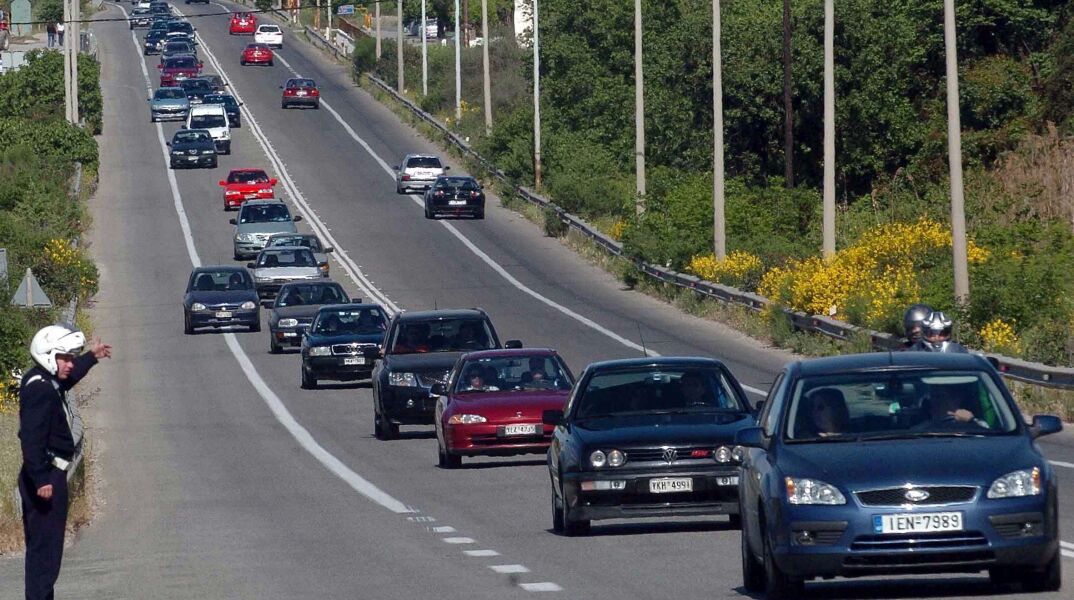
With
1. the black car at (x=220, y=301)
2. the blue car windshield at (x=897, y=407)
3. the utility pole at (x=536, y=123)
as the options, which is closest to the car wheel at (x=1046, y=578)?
the blue car windshield at (x=897, y=407)

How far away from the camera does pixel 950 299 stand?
32.2 metres

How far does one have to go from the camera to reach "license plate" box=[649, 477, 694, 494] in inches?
629

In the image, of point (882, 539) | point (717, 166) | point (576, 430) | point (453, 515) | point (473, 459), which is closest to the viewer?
point (882, 539)

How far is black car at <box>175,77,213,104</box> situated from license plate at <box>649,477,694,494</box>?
79331 mm

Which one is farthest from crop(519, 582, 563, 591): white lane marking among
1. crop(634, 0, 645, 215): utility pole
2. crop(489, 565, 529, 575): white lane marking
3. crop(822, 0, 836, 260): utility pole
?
crop(634, 0, 645, 215): utility pole

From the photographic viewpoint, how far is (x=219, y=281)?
47344 mm

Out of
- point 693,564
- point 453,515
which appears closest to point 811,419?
point 693,564

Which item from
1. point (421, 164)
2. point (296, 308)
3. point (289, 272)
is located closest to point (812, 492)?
point (296, 308)

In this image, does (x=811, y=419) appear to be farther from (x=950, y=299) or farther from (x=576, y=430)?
(x=950, y=299)

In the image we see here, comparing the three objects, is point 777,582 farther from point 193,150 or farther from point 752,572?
point 193,150

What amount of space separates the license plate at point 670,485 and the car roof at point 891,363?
3507 millimetres

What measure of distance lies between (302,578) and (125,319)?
3601 cm

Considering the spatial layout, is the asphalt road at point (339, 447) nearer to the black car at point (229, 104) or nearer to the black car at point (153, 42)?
the black car at point (229, 104)

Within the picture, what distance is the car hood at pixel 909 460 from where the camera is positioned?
11.3 meters
